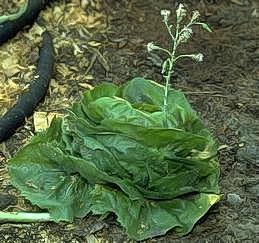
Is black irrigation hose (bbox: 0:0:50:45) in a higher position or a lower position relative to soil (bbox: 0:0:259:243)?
higher

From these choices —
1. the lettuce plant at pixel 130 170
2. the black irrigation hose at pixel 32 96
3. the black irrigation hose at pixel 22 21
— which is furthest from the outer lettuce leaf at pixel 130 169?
the black irrigation hose at pixel 22 21

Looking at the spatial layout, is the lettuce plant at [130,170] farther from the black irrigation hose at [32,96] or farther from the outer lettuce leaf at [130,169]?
the black irrigation hose at [32,96]

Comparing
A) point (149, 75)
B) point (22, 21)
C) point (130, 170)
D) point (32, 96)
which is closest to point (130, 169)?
point (130, 170)

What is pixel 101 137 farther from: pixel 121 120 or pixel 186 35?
pixel 186 35

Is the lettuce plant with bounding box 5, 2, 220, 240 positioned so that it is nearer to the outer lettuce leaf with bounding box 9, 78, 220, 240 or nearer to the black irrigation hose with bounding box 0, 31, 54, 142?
the outer lettuce leaf with bounding box 9, 78, 220, 240

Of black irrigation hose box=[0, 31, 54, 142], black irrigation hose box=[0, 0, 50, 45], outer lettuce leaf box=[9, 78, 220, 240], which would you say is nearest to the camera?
outer lettuce leaf box=[9, 78, 220, 240]

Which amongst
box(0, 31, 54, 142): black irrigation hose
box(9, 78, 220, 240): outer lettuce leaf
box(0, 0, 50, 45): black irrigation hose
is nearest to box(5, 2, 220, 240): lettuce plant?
box(9, 78, 220, 240): outer lettuce leaf
